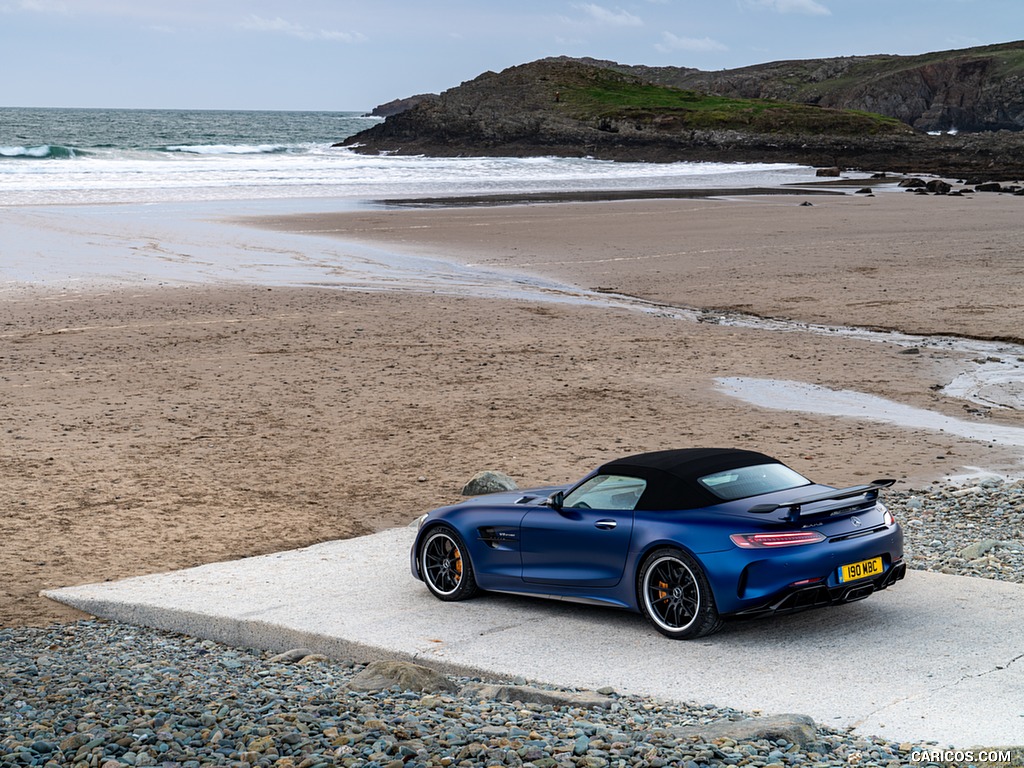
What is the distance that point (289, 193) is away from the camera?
59719 millimetres

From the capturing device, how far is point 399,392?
736 inches

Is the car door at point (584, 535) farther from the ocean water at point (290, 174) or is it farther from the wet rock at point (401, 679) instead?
the ocean water at point (290, 174)

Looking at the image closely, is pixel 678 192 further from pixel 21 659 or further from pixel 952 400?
pixel 21 659

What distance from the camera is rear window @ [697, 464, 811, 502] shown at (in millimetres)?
8953

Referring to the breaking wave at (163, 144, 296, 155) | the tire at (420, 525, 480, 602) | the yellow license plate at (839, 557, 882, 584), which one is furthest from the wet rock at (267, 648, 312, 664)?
the breaking wave at (163, 144, 296, 155)

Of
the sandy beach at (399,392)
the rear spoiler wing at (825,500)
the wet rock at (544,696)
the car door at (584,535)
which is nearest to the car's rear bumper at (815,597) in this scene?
the rear spoiler wing at (825,500)

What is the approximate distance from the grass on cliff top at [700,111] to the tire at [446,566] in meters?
101

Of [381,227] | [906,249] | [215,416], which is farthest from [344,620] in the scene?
[381,227]

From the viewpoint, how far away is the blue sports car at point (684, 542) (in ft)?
27.3

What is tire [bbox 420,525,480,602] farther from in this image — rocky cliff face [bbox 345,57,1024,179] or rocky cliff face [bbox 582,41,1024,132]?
rocky cliff face [bbox 582,41,1024,132]

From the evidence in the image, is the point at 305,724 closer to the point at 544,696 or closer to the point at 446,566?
the point at 544,696

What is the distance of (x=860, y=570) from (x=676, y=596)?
1.21 m

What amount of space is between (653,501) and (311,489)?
6.12 m

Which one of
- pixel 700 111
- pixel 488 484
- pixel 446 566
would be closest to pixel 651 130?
pixel 700 111
